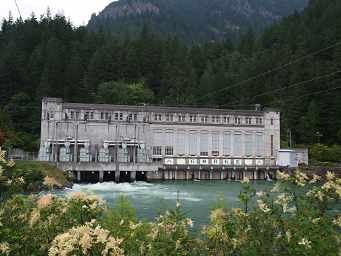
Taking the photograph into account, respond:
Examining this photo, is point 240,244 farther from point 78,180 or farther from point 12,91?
point 12,91

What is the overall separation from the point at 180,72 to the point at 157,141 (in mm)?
29236

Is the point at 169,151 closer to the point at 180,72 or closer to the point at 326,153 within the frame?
the point at 326,153

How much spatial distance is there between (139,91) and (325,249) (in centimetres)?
7260

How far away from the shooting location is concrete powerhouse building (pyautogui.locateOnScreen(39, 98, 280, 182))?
53.1 metres

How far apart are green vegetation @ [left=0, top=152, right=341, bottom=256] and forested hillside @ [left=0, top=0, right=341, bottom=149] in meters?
53.5

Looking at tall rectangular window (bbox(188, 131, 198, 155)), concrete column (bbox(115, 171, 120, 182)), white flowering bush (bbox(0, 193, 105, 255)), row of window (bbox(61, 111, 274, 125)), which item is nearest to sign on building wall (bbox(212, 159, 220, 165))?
tall rectangular window (bbox(188, 131, 198, 155))

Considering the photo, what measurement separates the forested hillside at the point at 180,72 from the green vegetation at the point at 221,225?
53502 mm

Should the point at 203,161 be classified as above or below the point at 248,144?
below

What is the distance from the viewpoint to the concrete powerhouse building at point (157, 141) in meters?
53.1

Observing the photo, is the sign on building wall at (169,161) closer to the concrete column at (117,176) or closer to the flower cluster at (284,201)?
the concrete column at (117,176)

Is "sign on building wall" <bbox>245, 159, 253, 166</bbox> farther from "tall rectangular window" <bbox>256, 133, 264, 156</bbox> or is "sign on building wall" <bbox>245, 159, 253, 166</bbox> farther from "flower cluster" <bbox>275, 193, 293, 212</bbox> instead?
"flower cluster" <bbox>275, 193, 293, 212</bbox>

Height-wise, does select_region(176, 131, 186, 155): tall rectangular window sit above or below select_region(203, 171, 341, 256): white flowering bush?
above

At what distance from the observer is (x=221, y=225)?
5254 millimetres

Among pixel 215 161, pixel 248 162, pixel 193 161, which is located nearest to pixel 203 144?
pixel 215 161
